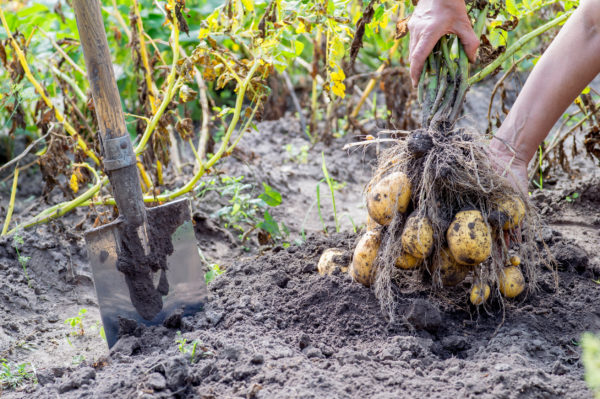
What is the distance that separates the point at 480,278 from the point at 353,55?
46.2 inches

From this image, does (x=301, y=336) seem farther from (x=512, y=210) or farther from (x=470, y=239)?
(x=512, y=210)

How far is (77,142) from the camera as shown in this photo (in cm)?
280

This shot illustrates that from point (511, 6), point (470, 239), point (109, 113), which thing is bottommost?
point (470, 239)

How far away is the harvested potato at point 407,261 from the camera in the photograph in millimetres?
1960

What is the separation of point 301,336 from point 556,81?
122cm

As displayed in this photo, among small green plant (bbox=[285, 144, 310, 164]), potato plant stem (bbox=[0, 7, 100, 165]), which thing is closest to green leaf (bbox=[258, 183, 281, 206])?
potato plant stem (bbox=[0, 7, 100, 165])

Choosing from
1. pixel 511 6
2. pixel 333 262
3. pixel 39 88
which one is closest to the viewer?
pixel 333 262

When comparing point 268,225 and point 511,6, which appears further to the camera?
point 268,225

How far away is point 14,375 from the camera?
1887 millimetres

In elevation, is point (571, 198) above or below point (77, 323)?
below

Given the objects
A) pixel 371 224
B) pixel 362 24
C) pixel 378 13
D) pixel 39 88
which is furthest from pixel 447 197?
pixel 39 88

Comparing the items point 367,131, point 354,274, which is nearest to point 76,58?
point 367,131

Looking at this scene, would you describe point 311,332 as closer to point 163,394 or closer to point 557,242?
point 163,394

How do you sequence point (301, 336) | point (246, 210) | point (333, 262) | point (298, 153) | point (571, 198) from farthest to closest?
point (298, 153) < point (246, 210) < point (571, 198) < point (333, 262) < point (301, 336)
